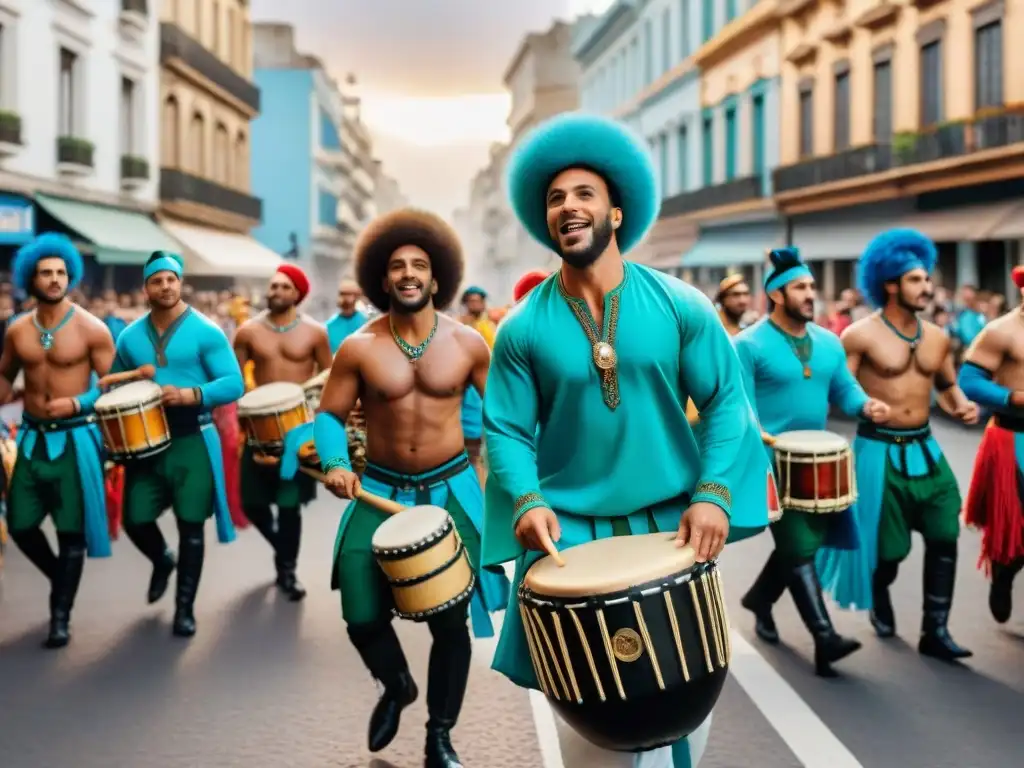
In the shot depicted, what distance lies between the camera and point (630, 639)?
130 inches

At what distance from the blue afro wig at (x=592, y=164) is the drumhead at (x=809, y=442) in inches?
95.1

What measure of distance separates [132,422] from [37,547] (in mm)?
1021

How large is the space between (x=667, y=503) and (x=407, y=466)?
168 cm

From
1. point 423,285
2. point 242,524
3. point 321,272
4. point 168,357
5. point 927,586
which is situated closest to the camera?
point 423,285

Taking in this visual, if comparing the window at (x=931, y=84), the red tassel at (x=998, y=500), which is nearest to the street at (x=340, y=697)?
the red tassel at (x=998, y=500)

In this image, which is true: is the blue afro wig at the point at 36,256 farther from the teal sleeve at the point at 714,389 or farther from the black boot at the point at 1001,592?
the black boot at the point at 1001,592

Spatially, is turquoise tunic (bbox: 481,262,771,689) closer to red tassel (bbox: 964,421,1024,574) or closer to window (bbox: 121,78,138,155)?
red tassel (bbox: 964,421,1024,574)

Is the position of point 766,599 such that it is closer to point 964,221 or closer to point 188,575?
point 188,575

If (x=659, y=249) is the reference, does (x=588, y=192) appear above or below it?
below

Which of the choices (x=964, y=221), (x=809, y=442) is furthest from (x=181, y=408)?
(x=964, y=221)

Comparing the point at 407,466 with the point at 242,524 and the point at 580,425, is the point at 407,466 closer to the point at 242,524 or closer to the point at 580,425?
the point at 580,425

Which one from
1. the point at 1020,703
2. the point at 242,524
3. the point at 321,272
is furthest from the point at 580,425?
the point at 321,272

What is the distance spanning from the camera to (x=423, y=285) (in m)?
5.23

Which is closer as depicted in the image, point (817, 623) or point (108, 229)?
point (817, 623)
